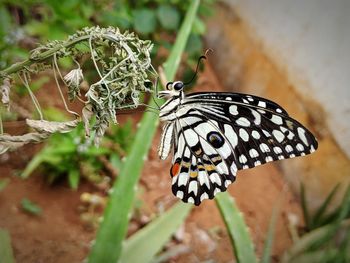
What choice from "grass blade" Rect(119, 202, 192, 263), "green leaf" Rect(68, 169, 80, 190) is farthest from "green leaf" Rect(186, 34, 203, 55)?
"grass blade" Rect(119, 202, 192, 263)

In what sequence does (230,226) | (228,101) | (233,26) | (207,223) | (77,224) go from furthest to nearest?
(233,26)
(207,223)
(77,224)
(230,226)
(228,101)

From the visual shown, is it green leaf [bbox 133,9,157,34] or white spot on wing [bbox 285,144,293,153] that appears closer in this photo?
white spot on wing [bbox 285,144,293,153]

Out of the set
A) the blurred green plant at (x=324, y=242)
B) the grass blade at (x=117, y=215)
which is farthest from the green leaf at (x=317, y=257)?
the grass blade at (x=117, y=215)

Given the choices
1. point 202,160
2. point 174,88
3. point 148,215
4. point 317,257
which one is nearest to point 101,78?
point 174,88

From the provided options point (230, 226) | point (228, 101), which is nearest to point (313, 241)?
point (230, 226)

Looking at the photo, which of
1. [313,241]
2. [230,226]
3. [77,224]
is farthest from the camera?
[77,224]

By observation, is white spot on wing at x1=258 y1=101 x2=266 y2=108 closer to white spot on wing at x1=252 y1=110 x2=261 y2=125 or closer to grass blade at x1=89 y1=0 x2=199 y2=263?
white spot on wing at x1=252 y1=110 x2=261 y2=125

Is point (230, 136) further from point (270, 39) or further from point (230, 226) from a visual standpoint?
point (270, 39)

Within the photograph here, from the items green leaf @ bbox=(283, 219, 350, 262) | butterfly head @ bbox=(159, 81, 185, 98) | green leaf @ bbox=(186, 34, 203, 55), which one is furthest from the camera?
green leaf @ bbox=(186, 34, 203, 55)
